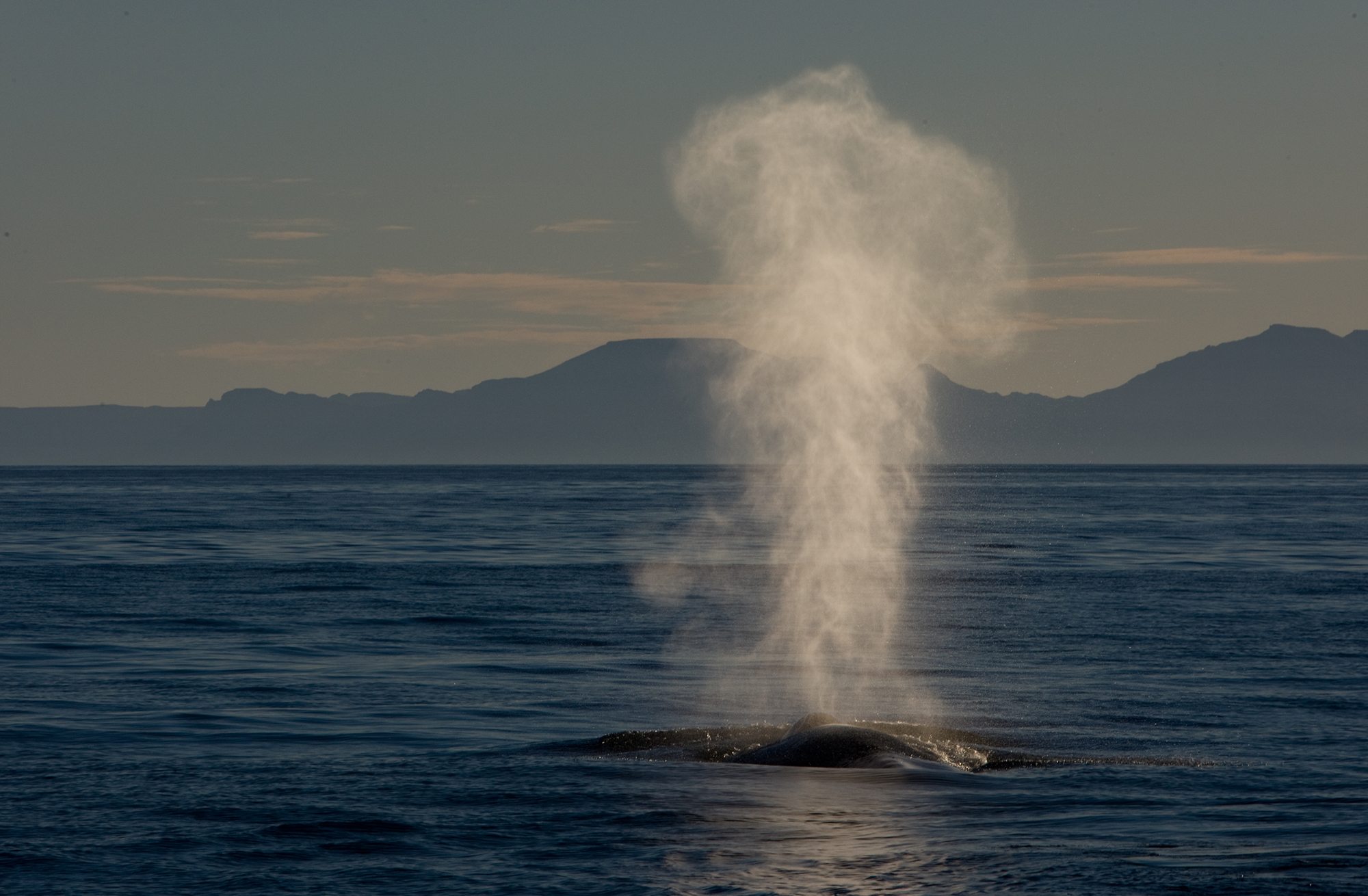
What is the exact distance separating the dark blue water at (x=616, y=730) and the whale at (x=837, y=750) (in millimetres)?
375

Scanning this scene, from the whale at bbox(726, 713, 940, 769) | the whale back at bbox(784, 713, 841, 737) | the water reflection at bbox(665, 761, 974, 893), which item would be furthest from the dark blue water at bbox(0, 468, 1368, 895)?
the whale back at bbox(784, 713, 841, 737)

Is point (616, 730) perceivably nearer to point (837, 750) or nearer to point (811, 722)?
point (811, 722)

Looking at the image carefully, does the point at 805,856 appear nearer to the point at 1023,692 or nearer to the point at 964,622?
the point at 1023,692

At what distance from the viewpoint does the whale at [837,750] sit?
1898 centimetres

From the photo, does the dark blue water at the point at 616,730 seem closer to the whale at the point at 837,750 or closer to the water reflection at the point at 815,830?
the water reflection at the point at 815,830

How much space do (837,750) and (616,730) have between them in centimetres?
371

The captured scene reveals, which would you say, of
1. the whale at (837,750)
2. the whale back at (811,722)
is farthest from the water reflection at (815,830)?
the whale back at (811,722)

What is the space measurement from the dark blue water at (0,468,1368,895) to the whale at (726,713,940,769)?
38cm

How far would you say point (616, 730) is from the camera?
2181 centimetres

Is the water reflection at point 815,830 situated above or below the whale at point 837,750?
below

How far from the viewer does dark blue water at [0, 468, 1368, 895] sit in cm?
1438

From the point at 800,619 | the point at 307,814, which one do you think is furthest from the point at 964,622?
the point at 307,814

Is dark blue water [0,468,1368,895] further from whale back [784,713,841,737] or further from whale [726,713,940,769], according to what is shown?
whale back [784,713,841,737]

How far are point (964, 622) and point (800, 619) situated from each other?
4613mm
